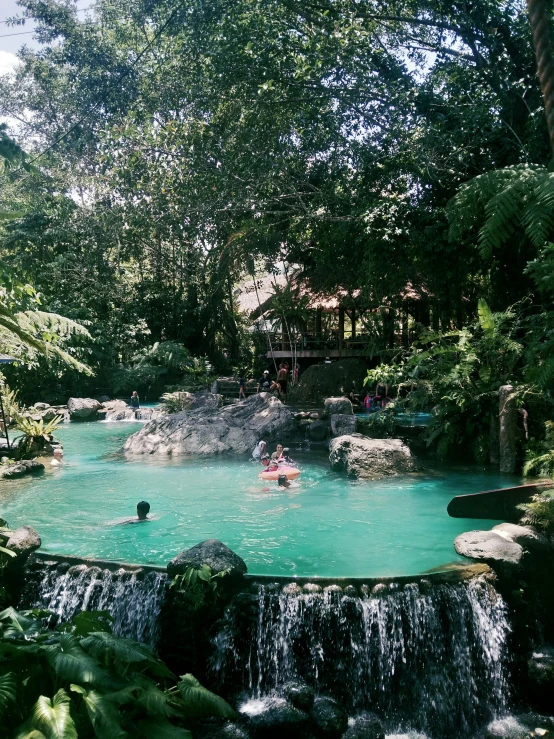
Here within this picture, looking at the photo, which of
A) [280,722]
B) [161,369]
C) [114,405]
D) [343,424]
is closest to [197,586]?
[280,722]

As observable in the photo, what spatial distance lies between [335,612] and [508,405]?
236 inches

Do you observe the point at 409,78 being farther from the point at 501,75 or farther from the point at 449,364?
the point at 449,364

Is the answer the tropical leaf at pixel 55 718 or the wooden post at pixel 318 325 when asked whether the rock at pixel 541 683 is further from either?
the wooden post at pixel 318 325

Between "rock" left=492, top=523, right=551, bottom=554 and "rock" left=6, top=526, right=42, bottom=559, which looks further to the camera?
"rock" left=492, top=523, right=551, bottom=554

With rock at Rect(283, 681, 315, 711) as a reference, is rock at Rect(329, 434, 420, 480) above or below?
above

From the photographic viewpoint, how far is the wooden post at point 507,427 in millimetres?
11023

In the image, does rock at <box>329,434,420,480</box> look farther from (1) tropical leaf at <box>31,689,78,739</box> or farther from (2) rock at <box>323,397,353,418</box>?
(1) tropical leaf at <box>31,689,78,739</box>

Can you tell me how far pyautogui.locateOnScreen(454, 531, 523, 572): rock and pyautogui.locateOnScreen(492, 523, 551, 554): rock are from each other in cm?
13

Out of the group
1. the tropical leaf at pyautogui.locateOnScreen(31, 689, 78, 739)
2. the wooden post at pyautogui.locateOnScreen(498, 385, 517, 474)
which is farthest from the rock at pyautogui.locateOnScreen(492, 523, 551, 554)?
the tropical leaf at pyautogui.locateOnScreen(31, 689, 78, 739)

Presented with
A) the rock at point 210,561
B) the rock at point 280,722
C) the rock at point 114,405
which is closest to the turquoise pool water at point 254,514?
the rock at point 210,561

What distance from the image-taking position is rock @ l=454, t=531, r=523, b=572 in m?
6.74

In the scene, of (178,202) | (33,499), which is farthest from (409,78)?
Result: (33,499)

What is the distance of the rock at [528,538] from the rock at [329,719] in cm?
266

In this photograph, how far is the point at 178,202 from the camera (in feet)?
55.5
